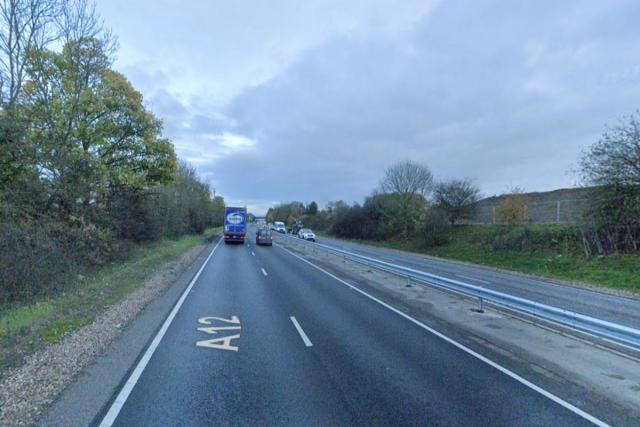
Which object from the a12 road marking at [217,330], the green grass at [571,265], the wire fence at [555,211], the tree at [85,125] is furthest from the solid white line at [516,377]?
the wire fence at [555,211]

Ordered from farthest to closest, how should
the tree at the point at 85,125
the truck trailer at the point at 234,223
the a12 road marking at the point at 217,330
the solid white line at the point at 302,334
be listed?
the truck trailer at the point at 234,223
the tree at the point at 85,125
the solid white line at the point at 302,334
the a12 road marking at the point at 217,330

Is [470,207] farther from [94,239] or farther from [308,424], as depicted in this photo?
[308,424]

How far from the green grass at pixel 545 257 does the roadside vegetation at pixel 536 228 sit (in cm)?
4

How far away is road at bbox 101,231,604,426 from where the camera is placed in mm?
4182

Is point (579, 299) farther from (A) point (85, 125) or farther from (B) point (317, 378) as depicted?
(A) point (85, 125)

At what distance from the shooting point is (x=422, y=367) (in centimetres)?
567

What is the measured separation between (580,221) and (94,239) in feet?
89.9

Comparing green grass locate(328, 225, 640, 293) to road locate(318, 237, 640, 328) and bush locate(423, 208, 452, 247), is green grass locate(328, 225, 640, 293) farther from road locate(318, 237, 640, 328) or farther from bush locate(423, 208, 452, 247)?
road locate(318, 237, 640, 328)

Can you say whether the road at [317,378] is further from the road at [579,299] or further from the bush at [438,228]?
the bush at [438,228]

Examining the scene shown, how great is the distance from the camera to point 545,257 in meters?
22.6

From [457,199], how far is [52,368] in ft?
120

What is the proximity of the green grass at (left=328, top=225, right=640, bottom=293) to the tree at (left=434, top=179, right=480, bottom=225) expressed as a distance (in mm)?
1524

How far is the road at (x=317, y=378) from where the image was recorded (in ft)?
13.7

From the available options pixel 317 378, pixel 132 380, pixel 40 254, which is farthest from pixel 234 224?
pixel 317 378
